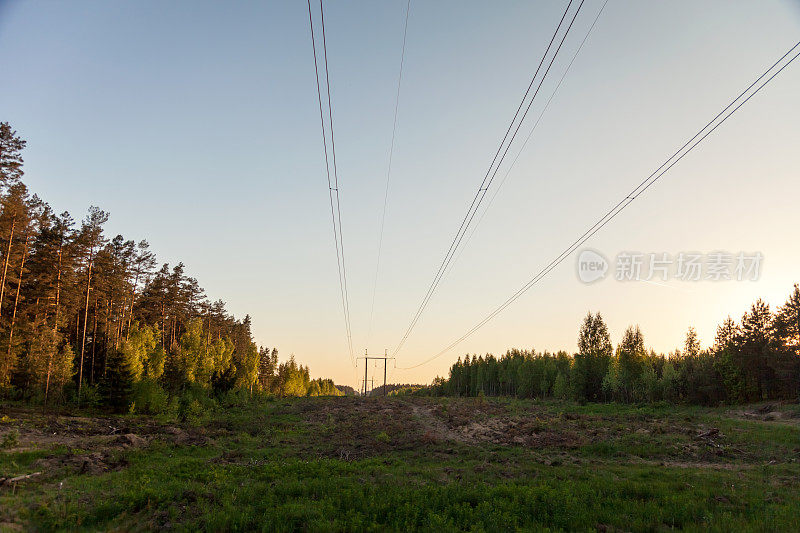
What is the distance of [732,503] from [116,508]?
20149 mm

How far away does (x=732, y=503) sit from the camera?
1456cm

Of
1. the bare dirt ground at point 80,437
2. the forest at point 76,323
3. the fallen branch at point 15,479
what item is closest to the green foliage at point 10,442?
the bare dirt ground at point 80,437

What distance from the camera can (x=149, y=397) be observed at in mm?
45906

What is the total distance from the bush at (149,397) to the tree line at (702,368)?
2650 inches

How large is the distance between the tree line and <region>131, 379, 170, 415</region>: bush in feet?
221

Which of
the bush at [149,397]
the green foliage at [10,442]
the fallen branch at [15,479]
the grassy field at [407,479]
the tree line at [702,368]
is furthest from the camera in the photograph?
the tree line at [702,368]

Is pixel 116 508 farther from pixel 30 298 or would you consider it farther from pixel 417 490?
pixel 30 298

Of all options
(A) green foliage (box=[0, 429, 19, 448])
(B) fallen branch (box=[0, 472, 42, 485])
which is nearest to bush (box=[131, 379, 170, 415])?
(A) green foliage (box=[0, 429, 19, 448])

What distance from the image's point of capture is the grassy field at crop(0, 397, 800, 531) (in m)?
13.1

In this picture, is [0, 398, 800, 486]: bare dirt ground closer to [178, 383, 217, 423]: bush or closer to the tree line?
[178, 383, 217, 423]: bush

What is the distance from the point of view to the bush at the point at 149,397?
45094 millimetres

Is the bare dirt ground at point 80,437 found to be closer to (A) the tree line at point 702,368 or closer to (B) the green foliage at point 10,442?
(B) the green foliage at point 10,442

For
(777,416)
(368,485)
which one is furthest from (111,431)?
(777,416)

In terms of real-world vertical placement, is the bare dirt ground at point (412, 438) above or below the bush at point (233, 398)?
above
